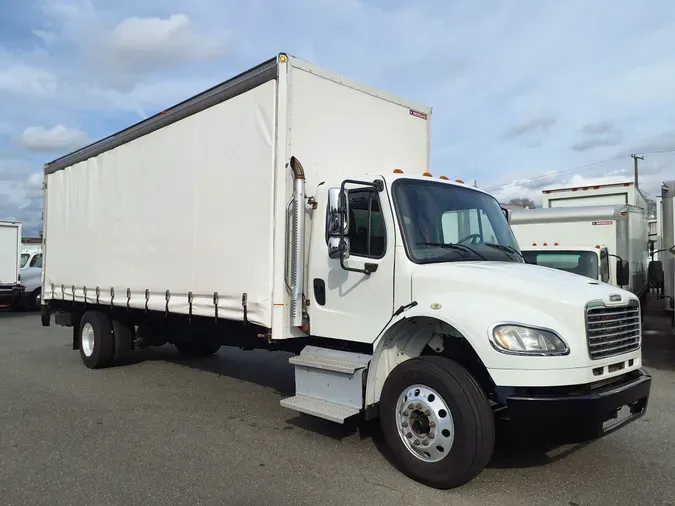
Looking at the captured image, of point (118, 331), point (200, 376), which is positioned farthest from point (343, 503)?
point (118, 331)

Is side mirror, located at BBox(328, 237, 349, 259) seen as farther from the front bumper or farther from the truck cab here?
the front bumper

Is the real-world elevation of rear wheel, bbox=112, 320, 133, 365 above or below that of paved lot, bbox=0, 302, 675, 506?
above

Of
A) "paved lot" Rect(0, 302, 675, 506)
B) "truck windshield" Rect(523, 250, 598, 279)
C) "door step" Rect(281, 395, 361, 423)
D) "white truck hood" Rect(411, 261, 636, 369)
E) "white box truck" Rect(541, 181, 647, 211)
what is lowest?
"paved lot" Rect(0, 302, 675, 506)

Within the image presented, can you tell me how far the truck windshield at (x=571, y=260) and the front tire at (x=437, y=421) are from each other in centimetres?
609

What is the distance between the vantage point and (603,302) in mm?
4234

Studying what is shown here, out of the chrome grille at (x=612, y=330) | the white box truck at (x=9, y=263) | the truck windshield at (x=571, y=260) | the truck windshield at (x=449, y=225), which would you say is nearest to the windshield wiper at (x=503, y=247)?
the truck windshield at (x=449, y=225)

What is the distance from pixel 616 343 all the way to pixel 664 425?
2.39m

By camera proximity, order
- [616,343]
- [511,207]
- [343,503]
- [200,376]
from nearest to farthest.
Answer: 1. [343,503]
2. [616,343]
3. [200,376]
4. [511,207]

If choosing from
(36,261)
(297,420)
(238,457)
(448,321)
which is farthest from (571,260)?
(36,261)

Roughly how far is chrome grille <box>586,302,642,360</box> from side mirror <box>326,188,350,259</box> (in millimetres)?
2012

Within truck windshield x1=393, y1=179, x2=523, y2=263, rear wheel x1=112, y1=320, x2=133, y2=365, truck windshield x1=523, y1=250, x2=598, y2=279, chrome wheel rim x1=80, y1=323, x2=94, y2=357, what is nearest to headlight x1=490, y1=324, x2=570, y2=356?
truck windshield x1=393, y1=179, x2=523, y2=263

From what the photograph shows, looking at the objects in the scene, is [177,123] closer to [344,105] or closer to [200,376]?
[344,105]

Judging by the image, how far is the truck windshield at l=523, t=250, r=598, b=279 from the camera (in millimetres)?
9680

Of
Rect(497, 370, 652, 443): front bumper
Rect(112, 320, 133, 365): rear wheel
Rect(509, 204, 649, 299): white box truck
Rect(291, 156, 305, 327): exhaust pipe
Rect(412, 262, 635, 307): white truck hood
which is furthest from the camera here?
Rect(509, 204, 649, 299): white box truck
